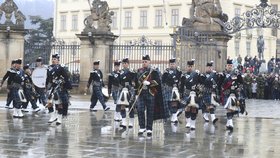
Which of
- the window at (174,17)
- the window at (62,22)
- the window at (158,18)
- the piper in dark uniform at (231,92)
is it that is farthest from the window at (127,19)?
the piper in dark uniform at (231,92)

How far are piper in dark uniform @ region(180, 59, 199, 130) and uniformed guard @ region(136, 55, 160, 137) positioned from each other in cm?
170

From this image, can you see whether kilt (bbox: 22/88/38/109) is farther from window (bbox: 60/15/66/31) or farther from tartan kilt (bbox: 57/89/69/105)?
window (bbox: 60/15/66/31)

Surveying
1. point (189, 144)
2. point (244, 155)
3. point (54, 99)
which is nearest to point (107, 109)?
point (54, 99)

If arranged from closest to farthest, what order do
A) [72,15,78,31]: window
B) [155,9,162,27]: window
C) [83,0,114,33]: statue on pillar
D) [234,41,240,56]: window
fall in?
[83,0,114,33]: statue on pillar, [234,41,240,56]: window, [155,9,162,27]: window, [72,15,78,31]: window

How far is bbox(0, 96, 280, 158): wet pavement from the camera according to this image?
994cm

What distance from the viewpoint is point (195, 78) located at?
1464 cm

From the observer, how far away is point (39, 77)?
57.9 ft

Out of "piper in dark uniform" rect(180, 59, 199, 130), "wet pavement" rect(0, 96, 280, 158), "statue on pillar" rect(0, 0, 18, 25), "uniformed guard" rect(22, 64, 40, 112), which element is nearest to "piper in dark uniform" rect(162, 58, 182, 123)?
"piper in dark uniform" rect(180, 59, 199, 130)

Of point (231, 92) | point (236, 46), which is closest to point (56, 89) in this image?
point (231, 92)

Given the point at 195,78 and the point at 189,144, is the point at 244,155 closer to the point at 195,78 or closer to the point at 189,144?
the point at 189,144

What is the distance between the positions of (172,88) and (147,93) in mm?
3082

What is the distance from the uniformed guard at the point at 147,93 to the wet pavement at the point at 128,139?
0.34 meters

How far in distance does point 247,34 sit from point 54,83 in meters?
46.3

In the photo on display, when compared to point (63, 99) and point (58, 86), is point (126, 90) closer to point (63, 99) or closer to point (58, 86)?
point (63, 99)
